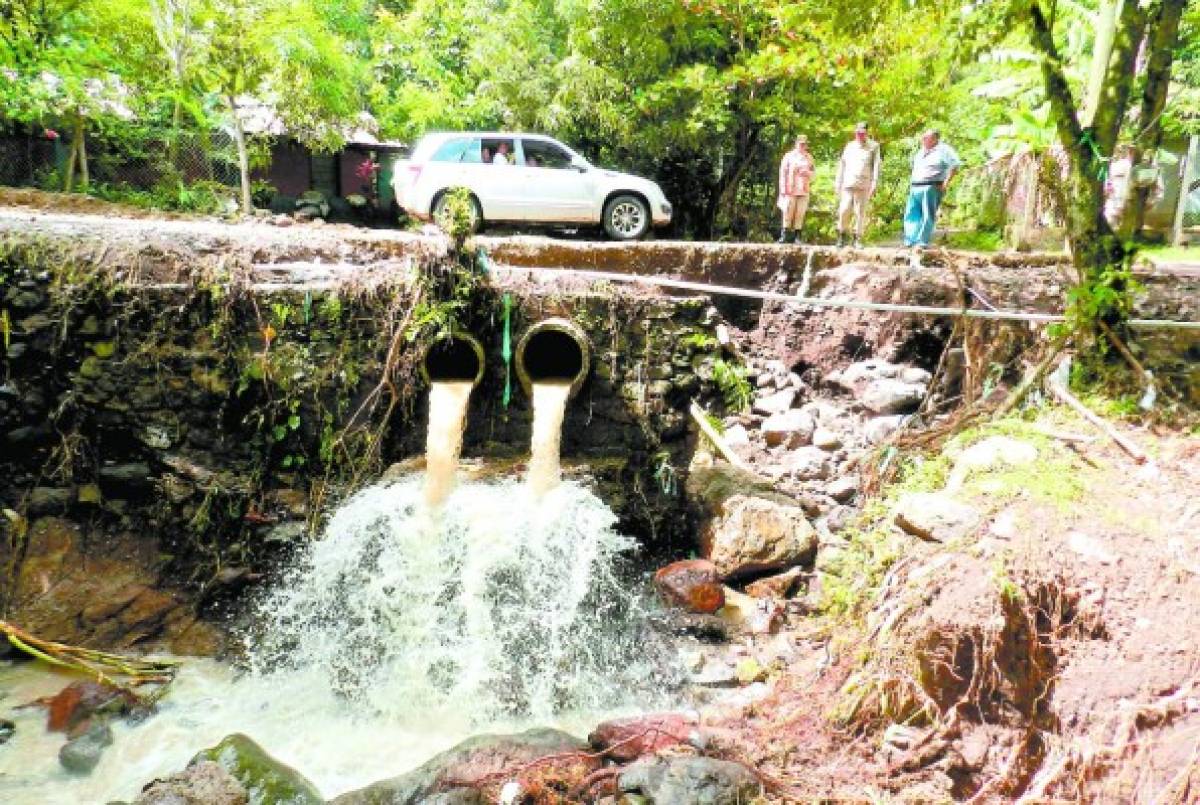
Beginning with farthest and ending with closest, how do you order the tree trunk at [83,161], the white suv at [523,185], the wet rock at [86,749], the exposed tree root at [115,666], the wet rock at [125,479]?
the tree trunk at [83,161], the white suv at [523,185], the wet rock at [125,479], the exposed tree root at [115,666], the wet rock at [86,749]

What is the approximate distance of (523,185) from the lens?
947 cm

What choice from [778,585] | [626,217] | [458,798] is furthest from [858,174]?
[458,798]

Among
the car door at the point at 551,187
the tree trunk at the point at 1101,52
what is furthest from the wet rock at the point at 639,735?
the car door at the point at 551,187

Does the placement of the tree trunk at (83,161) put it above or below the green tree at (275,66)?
below

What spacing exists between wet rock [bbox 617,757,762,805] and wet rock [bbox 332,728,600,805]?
1.08 feet

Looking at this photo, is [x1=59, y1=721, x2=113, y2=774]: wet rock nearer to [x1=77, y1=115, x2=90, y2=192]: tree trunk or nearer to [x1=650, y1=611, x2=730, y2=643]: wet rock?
[x1=650, y1=611, x2=730, y2=643]: wet rock

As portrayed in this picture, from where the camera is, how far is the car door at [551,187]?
374 inches

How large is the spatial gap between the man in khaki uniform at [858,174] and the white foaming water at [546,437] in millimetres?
5239

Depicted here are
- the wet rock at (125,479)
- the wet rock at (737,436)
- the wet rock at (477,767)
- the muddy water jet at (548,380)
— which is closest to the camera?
the wet rock at (477,767)

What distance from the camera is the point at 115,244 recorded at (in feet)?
19.3

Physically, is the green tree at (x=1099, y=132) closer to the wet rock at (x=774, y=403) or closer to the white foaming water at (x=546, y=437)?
the wet rock at (x=774, y=403)

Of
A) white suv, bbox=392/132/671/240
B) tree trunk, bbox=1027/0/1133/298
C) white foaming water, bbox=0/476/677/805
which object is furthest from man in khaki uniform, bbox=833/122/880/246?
white foaming water, bbox=0/476/677/805

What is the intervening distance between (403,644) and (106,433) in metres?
3.04

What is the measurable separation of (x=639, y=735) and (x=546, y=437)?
2.73 m
